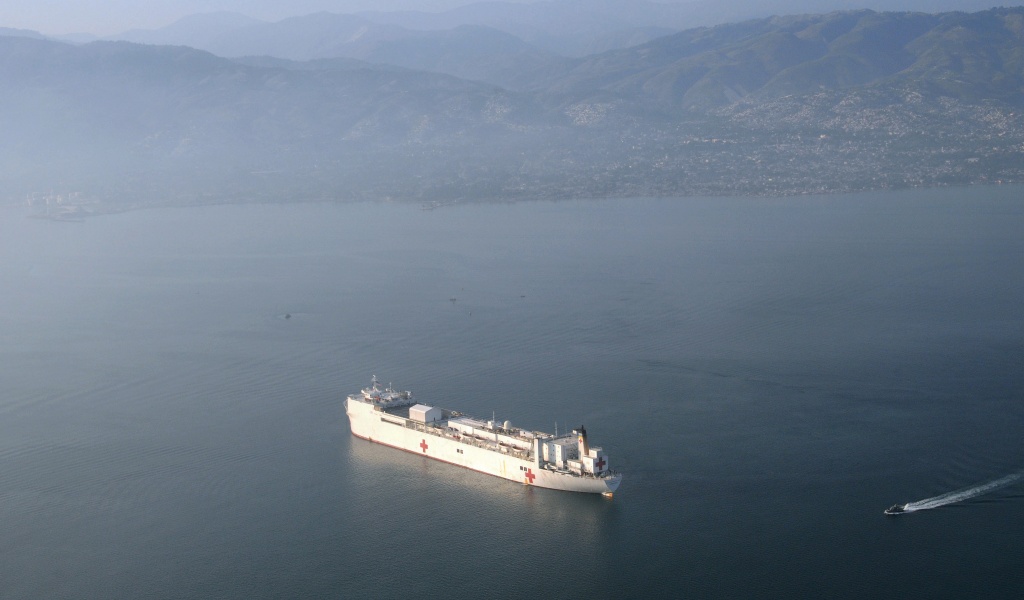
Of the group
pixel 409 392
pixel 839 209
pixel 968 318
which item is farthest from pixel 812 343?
pixel 839 209

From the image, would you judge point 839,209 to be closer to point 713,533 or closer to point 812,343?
point 812,343

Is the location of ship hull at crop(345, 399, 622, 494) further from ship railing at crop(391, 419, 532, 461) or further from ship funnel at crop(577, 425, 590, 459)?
ship funnel at crop(577, 425, 590, 459)

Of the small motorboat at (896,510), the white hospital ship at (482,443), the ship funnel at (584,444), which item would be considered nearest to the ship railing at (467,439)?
the white hospital ship at (482,443)

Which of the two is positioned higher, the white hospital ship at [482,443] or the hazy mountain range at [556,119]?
the hazy mountain range at [556,119]

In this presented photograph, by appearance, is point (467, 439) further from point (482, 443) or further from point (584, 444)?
point (584, 444)

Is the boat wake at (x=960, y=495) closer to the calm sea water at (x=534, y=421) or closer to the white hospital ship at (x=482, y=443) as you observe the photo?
the calm sea water at (x=534, y=421)

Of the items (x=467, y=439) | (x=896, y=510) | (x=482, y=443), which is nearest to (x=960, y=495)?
(x=896, y=510)
